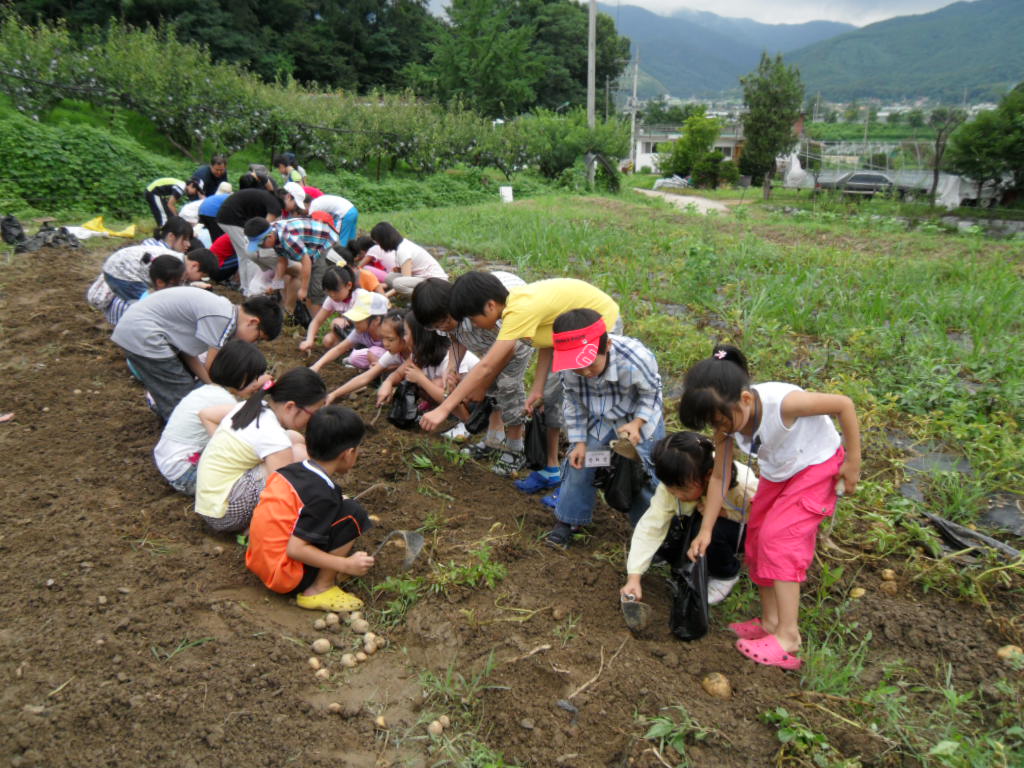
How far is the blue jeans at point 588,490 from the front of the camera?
301 centimetres

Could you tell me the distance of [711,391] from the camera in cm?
230

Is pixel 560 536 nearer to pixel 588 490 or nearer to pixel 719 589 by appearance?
pixel 588 490

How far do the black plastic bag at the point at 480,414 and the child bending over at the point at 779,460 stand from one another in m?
1.70

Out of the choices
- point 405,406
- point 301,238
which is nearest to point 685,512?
point 405,406

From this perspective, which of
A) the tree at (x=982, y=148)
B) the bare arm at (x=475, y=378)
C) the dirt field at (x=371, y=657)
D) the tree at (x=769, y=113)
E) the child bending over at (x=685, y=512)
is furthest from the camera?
the tree at (x=769, y=113)

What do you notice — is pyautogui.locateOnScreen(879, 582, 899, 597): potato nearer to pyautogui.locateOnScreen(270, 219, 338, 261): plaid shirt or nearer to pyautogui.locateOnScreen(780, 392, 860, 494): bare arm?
pyautogui.locateOnScreen(780, 392, 860, 494): bare arm

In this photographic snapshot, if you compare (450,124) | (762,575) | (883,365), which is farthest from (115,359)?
(450,124)

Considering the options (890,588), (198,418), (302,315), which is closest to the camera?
(890,588)

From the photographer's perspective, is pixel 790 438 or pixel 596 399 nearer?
pixel 790 438

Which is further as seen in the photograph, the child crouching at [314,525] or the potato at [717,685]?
the child crouching at [314,525]

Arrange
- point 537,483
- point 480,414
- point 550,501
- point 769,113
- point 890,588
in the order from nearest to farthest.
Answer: point 890,588
point 550,501
point 537,483
point 480,414
point 769,113

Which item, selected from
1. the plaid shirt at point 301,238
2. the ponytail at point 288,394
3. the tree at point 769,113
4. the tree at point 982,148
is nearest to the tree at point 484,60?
the tree at point 769,113

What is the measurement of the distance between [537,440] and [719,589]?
1294mm

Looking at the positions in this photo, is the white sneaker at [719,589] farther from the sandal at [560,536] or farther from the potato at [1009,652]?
the potato at [1009,652]
